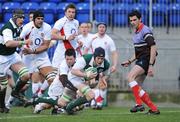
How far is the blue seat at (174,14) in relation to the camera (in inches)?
860

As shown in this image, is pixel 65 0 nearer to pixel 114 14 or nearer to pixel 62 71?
pixel 114 14

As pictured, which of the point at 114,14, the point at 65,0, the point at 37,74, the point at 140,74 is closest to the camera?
the point at 140,74

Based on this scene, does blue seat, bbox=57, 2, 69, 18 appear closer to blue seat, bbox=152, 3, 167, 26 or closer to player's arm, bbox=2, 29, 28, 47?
blue seat, bbox=152, 3, 167, 26

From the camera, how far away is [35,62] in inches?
593

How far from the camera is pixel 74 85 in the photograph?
13039 mm

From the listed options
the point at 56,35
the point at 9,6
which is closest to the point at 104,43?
the point at 56,35

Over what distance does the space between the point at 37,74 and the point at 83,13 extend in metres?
7.32

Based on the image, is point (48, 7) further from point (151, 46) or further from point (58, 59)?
point (151, 46)

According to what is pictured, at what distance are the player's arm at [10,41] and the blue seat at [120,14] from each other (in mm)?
8333

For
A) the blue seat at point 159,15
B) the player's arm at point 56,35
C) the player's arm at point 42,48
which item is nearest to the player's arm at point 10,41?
the player's arm at point 42,48

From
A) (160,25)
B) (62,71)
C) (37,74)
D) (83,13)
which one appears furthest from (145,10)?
(62,71)

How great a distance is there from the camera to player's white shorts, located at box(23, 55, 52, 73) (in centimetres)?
1496

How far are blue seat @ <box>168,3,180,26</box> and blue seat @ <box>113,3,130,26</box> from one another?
1.47 m

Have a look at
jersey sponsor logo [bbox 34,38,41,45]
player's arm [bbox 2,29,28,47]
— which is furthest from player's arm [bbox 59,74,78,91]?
jersey sponsor logo [bbox 34,38,41,45]
